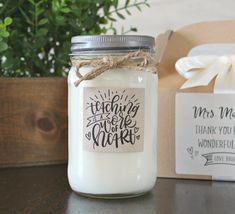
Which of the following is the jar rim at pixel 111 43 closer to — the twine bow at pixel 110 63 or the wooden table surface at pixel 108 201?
the twine bow at pixel 110 63

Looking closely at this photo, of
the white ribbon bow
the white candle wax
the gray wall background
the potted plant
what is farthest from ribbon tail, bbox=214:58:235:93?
the gray wall background

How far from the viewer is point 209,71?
2.20 ft

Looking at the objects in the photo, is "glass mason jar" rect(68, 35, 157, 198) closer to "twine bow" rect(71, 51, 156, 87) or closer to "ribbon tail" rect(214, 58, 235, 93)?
"twine bow" rect(71, 51, 156, 87)

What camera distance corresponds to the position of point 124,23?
106 centimetres

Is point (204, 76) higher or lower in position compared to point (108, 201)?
higher

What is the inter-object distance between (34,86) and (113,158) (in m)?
0.22

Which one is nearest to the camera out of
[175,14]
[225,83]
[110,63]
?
[110,63]

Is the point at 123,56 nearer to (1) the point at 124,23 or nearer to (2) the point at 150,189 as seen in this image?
(2) the point at 150,189

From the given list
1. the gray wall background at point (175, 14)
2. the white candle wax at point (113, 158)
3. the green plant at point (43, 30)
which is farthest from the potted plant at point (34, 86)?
the gray wall background at point (175, 14)

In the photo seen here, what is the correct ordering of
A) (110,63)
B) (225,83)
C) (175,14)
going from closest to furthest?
(110,63)
(225,83)
(175,14)

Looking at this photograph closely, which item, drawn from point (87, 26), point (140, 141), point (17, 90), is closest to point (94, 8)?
point (87, 26)

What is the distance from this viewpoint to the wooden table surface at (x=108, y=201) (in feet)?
1.78

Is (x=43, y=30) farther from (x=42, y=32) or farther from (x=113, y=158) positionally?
(x=113, y=158)

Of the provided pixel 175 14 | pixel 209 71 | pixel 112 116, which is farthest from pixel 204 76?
pixel 175 14
